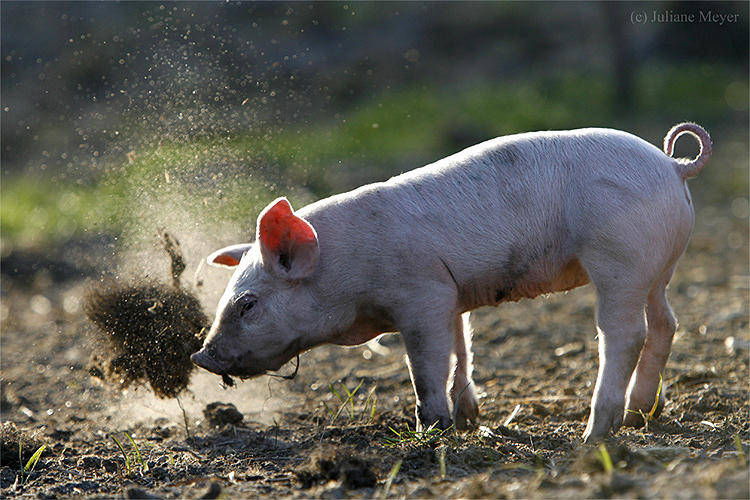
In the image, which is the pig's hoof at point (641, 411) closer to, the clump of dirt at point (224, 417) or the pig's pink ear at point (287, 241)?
the pig's pink ear at point (287, 241)

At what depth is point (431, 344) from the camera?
397cm

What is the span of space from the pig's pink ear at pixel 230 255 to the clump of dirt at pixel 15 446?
4.07 feet

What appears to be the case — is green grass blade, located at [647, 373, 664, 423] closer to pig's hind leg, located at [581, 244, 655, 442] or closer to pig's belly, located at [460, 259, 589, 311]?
pig's hind leg, located at [581, 244, 655, 442]

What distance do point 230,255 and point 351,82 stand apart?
35.1 ft

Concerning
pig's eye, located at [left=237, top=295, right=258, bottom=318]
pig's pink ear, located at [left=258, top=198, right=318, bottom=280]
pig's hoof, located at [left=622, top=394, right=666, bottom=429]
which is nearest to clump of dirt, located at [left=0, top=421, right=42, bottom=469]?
pig's eye, located at [left=237, top=295, right=258, bottom=318]

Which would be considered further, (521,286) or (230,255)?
(230,255)

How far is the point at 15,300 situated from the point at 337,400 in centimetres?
438

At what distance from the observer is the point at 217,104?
7.39 m

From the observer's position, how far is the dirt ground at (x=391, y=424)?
323 centimetres

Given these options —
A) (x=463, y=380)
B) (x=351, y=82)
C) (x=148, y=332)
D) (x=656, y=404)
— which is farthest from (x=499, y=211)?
(x=351, y=82)

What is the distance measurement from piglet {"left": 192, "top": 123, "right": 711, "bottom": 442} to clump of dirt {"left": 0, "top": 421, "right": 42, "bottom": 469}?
944 mm

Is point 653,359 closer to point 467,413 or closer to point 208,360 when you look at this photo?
point 467,413

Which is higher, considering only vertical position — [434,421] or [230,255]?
[230,255]

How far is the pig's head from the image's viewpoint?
12.9 ft
